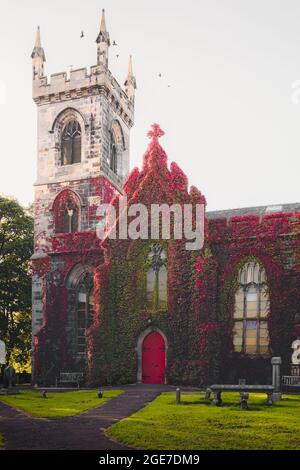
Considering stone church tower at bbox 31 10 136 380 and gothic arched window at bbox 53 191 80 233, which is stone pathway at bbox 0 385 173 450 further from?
gothic arched window at bbox 53 191 80 233

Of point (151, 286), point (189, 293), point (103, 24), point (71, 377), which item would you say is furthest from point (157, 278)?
point (103, 24)

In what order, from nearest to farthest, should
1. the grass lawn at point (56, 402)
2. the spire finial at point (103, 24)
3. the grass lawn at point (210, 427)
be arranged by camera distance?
the grass lawn at point (210, 427)
the grass lawn at point (56, 402)
the spire finial at point (103, 24)

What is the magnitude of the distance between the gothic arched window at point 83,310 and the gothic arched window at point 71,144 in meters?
8.27

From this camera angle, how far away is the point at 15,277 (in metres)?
41.8

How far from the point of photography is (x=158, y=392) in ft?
82.4

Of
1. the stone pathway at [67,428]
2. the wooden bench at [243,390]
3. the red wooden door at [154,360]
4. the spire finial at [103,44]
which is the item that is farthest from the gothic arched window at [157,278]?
the spire finial at [103,44]

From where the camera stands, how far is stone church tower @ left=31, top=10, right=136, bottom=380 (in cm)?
3362

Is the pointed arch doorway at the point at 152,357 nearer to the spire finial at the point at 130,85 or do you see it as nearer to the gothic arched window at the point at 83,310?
the gothic arched window at the point at 83,310

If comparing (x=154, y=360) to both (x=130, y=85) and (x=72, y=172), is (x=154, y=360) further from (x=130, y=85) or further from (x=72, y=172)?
(x=130, y=85)

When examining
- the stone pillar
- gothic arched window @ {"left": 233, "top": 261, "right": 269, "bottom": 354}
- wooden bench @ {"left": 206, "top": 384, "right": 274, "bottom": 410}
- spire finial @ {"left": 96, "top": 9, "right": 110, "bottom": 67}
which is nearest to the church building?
gothic arched window @ {"left": 233, "top": 261, "right": 269, "bottom": 354}

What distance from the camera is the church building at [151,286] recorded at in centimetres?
2856

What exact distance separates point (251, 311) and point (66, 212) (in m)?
13.8

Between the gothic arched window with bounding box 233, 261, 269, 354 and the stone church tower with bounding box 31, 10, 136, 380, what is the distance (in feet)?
29.3

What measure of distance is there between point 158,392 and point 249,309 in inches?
277
